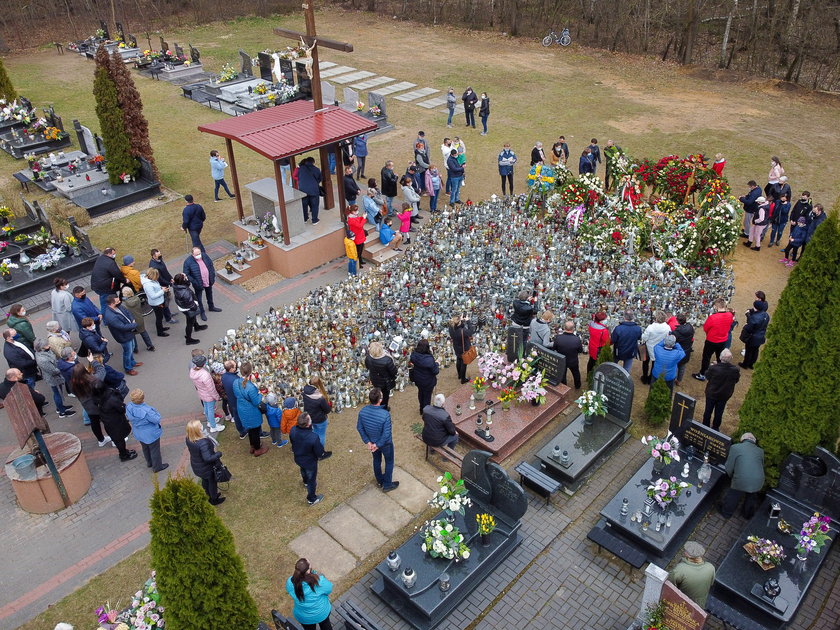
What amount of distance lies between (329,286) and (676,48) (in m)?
26.7

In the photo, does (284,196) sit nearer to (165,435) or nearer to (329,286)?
(329,286)

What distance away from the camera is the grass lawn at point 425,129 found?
10.6 m

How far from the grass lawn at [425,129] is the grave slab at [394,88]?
56 cm

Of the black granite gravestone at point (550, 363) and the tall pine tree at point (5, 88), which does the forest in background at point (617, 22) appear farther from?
the black granite gravestone at point (550, 363)

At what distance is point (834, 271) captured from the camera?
9062 millimetres

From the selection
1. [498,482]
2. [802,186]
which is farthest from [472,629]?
[802,186]

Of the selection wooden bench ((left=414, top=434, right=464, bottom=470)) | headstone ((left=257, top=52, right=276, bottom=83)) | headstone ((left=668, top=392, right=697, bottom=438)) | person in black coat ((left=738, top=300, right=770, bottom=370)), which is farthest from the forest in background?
wooden bench ((left=414, top=434, right=464, bottom=470))

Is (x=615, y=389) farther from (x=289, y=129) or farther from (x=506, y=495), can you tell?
(x=289, y=129)

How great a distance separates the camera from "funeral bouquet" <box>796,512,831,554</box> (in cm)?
901

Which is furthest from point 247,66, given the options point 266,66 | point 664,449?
point 664,449

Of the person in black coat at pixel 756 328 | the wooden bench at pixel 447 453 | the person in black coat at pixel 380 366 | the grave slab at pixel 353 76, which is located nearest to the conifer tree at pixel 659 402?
the person in black coat at pixel 756 328

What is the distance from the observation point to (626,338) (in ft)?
40.5

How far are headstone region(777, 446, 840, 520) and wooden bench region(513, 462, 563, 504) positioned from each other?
328 cm

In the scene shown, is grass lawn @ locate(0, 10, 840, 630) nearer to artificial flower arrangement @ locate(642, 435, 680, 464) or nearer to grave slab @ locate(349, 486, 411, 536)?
grave slab @ locate(349, 486, 411, 536)
